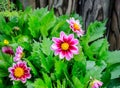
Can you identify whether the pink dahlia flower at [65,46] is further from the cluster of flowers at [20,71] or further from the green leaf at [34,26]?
the green leaf at [34,26]

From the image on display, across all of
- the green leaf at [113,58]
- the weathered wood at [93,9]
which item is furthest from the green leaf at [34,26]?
the weathered wood at [93,9]

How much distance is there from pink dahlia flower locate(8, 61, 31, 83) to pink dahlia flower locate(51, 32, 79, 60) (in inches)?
9.5

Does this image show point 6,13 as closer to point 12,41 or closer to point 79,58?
point 12,41

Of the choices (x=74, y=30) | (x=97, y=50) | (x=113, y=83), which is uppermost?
(x=74, y=30)

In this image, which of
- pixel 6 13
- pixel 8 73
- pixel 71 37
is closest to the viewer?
pixel 71 37

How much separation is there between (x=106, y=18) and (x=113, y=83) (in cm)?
77

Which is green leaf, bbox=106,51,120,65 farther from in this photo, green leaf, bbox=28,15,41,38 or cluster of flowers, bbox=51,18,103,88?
green leaf, bbox=28,15,41,38

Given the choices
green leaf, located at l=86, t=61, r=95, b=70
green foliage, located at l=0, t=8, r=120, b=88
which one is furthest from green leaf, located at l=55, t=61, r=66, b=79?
green leaf, located at l=86, t=61, r=95, b=70

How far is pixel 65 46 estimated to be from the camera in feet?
7.63

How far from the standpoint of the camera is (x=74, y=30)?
2.62 meters

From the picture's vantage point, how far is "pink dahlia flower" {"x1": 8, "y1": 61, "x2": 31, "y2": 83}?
2.40 meters

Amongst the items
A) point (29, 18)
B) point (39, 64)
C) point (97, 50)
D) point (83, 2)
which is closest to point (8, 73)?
A: point (39, 64)

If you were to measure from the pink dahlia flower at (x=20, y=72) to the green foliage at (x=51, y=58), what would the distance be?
0.03 m

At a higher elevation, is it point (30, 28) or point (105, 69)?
point (30, 28)
